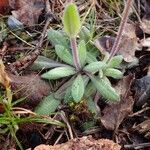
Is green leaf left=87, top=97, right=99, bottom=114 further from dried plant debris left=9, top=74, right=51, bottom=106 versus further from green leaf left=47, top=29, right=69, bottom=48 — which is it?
green leaf left=47, top=29, right=69, bottom=48

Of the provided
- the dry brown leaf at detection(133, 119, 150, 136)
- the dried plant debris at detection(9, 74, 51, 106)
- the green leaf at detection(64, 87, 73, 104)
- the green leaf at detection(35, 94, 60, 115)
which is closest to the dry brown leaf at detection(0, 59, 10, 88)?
the dried plant debris at detection(9, 74, 51, 106)

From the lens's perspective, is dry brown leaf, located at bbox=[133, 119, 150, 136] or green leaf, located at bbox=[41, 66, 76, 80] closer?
dry brown leaf, located at bbox=[133, 119, 150, 136]

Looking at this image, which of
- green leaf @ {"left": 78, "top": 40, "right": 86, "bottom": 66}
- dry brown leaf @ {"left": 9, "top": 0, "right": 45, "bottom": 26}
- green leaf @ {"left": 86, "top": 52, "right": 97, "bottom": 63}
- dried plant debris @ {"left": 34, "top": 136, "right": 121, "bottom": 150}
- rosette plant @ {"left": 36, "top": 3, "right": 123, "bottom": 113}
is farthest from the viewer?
dry brown leaf @ {"left": 9, "top": 0, "right": 45, "bottom": 26}

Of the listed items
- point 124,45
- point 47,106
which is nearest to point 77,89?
point 47,106

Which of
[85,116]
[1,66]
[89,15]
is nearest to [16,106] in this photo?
[1,66]

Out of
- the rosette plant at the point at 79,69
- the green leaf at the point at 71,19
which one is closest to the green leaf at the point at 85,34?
the rosette plant at the point at 79,69

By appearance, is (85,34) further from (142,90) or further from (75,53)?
(142,90)

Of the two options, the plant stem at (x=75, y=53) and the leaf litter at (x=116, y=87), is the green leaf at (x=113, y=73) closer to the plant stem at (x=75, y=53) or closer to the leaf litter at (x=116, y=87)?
the leaf litter at (x=116, y=87)

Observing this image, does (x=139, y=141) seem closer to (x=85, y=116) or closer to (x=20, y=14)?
(x=85, y=116)
